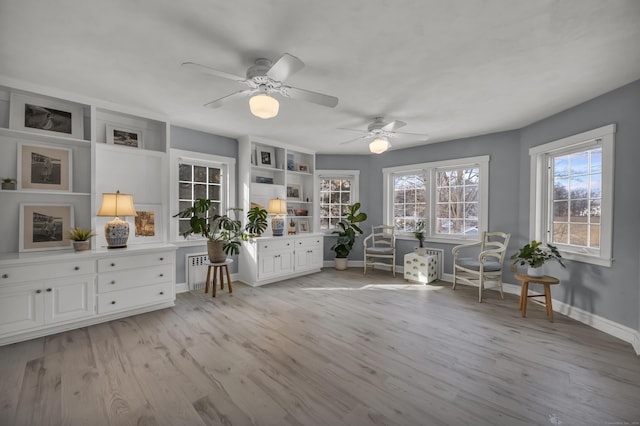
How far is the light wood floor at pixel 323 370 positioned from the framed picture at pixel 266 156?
2726 mm

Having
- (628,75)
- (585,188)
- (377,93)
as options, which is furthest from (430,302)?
(628,75)

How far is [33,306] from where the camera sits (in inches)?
107

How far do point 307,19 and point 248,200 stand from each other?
3373 mm

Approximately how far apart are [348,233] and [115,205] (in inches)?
159

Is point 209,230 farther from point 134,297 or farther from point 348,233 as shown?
point 348,233

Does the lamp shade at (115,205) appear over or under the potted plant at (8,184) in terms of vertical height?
under

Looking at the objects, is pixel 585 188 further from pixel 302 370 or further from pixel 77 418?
pixel 77 418

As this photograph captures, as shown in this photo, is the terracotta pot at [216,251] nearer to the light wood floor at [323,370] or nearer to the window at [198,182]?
the window at [198,182]

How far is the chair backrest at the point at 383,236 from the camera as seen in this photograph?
573 cm

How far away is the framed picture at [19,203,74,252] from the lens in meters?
3.04

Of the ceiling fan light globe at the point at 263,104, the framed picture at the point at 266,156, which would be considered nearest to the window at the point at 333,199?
the framed picture at the point at 266,156

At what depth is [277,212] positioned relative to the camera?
5000mm

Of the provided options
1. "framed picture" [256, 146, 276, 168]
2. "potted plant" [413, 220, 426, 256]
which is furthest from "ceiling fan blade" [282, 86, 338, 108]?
"potted plant" [413, 220, 426, 256]

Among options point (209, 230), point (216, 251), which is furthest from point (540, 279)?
point (209, 230)
